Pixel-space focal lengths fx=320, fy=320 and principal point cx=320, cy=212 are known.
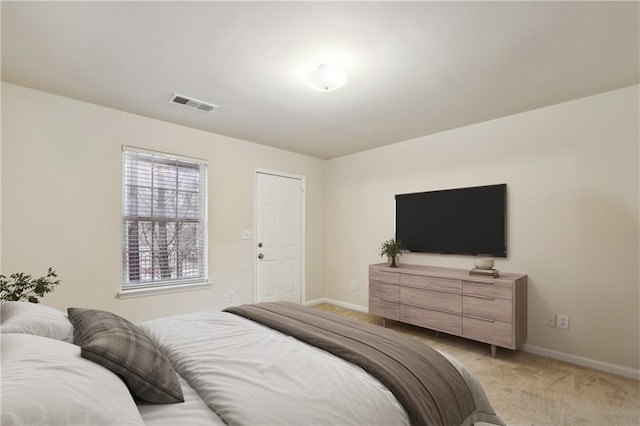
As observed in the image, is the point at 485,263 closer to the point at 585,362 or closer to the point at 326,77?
the point at 585,362

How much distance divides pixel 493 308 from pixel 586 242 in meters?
1.04

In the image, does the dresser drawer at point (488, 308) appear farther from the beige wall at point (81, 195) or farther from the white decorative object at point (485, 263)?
the beige wall at point (81, 195)

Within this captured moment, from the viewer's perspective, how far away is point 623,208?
2.78 meters

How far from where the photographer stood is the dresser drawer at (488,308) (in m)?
2.98

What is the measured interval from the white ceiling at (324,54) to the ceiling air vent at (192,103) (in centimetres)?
8

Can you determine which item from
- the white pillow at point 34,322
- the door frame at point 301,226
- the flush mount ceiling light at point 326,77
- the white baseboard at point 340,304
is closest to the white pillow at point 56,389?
the white pillow at point 34,322

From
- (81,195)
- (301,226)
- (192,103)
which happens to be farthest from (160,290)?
(301,226)

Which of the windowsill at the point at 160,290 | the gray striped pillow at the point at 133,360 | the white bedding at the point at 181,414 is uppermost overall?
the gray striped pillow at the point at 133,360

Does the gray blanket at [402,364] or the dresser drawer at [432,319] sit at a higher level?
the gray blanket at [402,364]

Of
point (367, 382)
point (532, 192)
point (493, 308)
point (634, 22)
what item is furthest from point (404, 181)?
point (367, 382)

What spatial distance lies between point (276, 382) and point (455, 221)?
3.19 m

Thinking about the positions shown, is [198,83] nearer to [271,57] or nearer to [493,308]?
[271,57]

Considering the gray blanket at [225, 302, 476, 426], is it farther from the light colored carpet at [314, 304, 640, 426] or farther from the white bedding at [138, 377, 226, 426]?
the light colored carpet at [314, 304, 640, 426]

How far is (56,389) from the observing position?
781 mm
